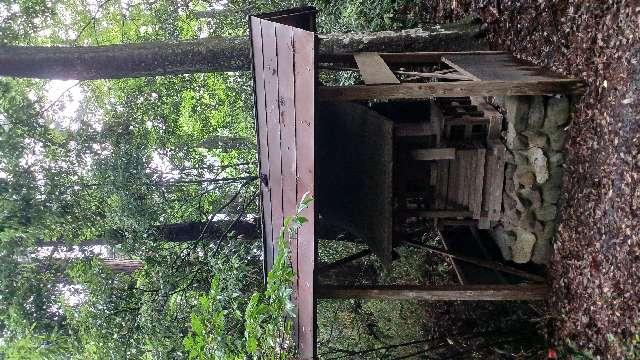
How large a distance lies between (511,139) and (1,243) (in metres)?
7.67

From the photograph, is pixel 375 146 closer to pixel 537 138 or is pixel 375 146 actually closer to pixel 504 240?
pixel 537 138

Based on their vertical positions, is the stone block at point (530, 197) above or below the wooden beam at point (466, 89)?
below

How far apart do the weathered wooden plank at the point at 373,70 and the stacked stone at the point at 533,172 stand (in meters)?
1.50

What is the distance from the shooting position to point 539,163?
6109 millimetres

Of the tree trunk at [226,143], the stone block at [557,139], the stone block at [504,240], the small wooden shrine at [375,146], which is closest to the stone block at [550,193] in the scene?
the stone block at [557,139]

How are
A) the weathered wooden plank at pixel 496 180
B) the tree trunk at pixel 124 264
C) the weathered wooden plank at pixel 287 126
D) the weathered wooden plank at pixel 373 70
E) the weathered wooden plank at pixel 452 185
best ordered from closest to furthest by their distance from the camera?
the weathered wooden plank at pixel 287 126 → the weathered wooden plank at pixel 373 70 → the weathered wooden plank at pixel 496 180 → the weathered wooden plank at pixel 452 185 → the tree trunk at pixel 124 264

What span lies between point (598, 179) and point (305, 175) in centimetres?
290

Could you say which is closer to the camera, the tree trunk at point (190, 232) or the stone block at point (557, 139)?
the stone block at point (557, 139)

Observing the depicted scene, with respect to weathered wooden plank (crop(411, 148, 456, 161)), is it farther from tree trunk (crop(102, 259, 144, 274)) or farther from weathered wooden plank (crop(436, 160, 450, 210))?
tree trunk (crop(102, 259, 144, 274))

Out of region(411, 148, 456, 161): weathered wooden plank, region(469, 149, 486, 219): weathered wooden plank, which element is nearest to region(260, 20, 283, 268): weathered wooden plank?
region(411, 148, 456, 161): weathered wooden plank

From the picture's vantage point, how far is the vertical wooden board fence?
5.25 metres

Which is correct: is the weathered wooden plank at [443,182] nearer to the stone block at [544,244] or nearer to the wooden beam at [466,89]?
the stone block at [544,244]

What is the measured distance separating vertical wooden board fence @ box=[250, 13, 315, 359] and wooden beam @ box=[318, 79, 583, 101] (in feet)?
1.19

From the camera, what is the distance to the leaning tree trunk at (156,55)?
7617mm
